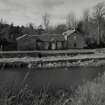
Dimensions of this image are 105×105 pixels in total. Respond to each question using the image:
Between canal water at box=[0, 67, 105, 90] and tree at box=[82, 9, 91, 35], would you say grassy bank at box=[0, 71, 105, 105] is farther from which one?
tree at box=[82, 9, 91, 35]

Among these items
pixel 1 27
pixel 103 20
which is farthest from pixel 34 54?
pixel 103 20

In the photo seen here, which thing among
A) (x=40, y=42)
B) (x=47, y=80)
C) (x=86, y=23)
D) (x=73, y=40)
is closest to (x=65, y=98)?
(x=47, y=80)

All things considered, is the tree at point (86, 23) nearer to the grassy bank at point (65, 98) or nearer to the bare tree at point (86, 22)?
the bare tree at point (86, 22)

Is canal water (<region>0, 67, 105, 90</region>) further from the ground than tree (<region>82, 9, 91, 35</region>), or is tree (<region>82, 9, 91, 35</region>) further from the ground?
tree (<region>82, 9, 91, 35</region>)

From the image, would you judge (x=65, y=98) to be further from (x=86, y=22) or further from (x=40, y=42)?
(x=86, y=22)

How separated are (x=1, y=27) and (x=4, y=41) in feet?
27.8

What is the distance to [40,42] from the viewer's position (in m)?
45.5

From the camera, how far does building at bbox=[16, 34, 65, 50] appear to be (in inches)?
1673

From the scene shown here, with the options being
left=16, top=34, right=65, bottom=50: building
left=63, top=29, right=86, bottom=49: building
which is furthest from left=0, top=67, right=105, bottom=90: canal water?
left=63, top=29, right=86, bottom=49: building

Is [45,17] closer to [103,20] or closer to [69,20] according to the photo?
[69,20]

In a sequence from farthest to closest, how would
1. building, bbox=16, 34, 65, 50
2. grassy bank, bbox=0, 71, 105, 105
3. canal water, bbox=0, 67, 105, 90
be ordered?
building, bbox=16, 34, 65, 50 < canal water, bbox=0, 67, 105, 90 < grassy bank, bbox=0, 71, 105, 105

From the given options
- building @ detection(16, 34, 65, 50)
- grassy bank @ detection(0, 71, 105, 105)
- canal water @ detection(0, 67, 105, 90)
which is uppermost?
building @ detection(16, 34, 65, 50)

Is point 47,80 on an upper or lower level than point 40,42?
lower

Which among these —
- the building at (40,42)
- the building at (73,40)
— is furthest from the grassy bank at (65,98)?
the building at (73,40)
